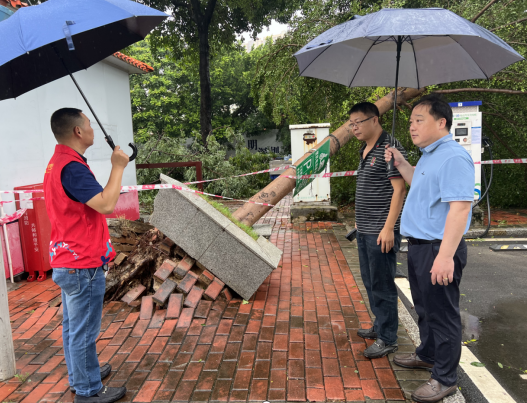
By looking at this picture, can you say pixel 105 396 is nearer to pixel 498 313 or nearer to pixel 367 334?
pixel 367 334

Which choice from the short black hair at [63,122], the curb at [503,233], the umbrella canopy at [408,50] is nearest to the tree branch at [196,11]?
the curb at [503,233]

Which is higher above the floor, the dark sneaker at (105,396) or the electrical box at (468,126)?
the electrical box at (468,126)

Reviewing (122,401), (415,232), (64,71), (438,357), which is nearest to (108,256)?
(122,401)

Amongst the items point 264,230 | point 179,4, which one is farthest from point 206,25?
point 264,230

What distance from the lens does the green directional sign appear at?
5.77m

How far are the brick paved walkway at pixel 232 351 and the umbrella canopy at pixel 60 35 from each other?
2197 mm

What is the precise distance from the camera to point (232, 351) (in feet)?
10.5

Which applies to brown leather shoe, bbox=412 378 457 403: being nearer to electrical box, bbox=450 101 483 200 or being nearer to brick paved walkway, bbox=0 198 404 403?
brick paved walkway, bbox=0 198 404 403

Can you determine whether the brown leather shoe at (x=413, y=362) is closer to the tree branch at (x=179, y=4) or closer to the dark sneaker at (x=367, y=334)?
the dark sneaker at (x=367, y=334)

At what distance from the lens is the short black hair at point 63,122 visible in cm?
245

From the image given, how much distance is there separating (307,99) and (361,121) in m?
5.90

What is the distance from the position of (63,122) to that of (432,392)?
116 inches

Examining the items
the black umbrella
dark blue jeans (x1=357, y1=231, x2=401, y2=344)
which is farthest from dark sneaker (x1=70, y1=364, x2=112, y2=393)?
dark blue jeans (x1=357, y1=231, x2=401, y2=344)

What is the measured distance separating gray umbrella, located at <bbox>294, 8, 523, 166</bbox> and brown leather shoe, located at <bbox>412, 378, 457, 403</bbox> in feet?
7.35
